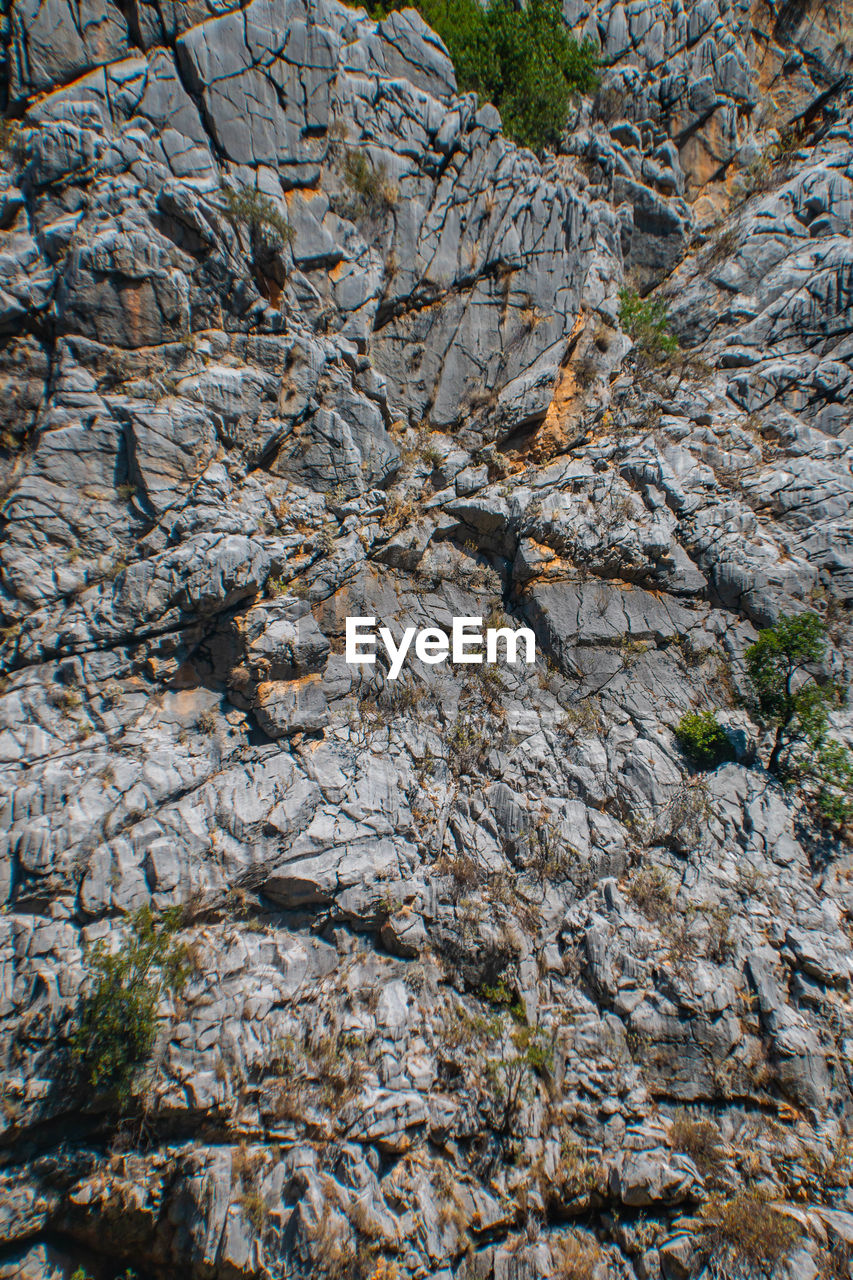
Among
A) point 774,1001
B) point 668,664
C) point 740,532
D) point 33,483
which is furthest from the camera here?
point 740,532

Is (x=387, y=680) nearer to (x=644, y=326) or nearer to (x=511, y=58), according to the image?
(x=644, y=326)

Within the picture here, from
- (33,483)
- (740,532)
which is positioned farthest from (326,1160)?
(740,532)

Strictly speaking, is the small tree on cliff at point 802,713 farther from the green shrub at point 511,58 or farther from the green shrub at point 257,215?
the green shrub at point 511,58

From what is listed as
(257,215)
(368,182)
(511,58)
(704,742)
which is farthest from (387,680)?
(511,58)

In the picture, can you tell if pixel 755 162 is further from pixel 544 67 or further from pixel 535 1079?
pixel 535 1079

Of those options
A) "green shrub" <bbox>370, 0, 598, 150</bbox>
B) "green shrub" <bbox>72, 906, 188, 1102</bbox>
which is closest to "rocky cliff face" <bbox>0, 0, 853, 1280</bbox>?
"green shrub" <bbox>72, 906, 188, 1102</bbox>

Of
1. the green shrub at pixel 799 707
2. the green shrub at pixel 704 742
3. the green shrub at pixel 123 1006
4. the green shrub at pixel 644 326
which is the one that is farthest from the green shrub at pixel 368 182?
the green shrub at pixel 123 1006

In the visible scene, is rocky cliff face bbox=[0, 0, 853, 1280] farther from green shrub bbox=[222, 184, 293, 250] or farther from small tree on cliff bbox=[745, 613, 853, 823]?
small tree on cliff bbox=[745, 613, 853, 823]
